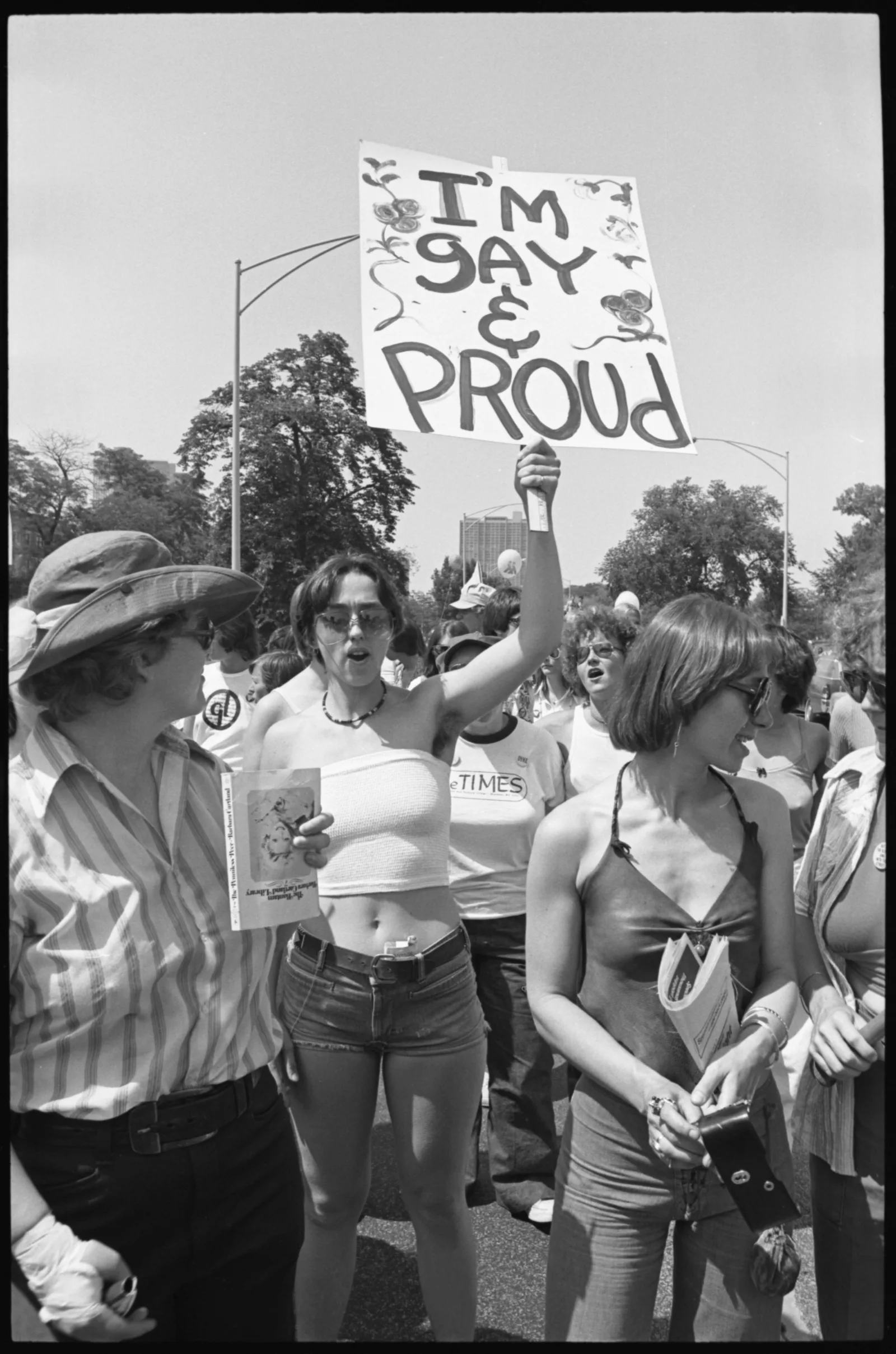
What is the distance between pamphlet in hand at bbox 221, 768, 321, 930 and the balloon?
15.4 ft

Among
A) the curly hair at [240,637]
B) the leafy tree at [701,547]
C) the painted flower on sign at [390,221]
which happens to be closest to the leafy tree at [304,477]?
the curly hair at [240,637]

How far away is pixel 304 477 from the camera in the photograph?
73.0 ft

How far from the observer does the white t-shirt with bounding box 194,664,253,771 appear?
480 centimetres

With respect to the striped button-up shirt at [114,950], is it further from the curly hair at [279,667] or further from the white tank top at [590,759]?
the curly hair at [279,667]

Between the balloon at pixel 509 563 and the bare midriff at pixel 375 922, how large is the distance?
413 centimetres

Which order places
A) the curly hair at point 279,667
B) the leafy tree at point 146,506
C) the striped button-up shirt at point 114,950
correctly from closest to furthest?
the striped button-up shirt at point 114,950 < the curly hair at point 279,667 < the leafy tree at point 146,506

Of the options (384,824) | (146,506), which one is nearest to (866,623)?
(384,824)

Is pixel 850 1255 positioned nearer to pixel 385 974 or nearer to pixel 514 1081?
pixel 385 974

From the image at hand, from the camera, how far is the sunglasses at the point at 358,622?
2.80 metres

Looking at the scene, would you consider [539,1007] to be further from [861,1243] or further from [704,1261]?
[861,1243]

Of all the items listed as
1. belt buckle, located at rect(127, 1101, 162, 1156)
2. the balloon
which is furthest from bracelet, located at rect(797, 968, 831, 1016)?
the balloon

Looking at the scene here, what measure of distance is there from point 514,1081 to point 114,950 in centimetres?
228

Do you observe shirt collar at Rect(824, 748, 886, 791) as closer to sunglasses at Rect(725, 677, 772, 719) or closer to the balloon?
sunglasses at Rect(725, 677, 772, 719)

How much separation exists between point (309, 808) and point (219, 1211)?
713mm
